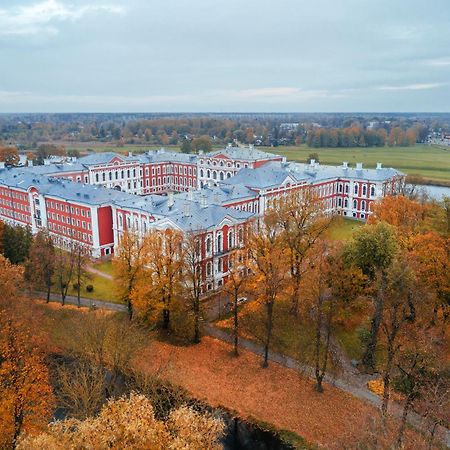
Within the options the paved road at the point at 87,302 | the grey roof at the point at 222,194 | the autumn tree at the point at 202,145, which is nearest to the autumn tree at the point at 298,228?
the grey roof at the point at 222,194

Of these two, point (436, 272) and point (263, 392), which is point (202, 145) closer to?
point (436, 272)

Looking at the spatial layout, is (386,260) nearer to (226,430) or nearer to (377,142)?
(226,430)

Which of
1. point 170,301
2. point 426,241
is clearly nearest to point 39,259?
point 170,301

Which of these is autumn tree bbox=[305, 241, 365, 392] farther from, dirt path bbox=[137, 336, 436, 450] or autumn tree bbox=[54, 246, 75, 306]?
autumn tree bbox=[54, 246, 75, 306]

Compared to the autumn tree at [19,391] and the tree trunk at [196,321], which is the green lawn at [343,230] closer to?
the tree trunk at [196,321]

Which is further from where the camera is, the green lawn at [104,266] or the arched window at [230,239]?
the green lawn at [104,266]
